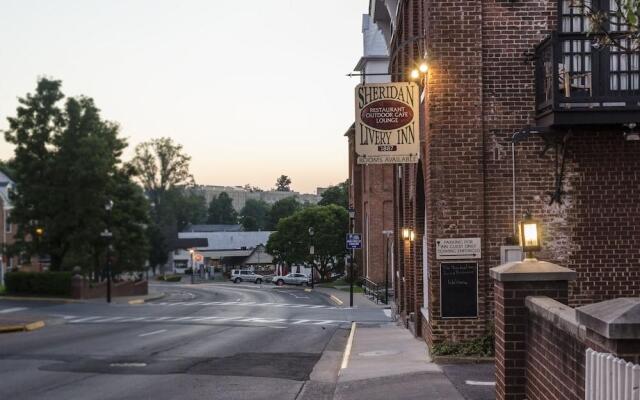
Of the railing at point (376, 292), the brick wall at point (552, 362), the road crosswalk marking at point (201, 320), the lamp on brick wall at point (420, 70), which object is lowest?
the railing at point (376, 292)

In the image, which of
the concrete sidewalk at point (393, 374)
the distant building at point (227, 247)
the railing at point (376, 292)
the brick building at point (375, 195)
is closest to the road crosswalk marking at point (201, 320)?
the concrete sidewalk at point (393, 374)

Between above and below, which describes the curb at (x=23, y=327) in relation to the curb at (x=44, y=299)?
above

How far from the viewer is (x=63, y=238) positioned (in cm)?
5312

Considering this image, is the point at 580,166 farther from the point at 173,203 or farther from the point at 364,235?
the point at 173,203

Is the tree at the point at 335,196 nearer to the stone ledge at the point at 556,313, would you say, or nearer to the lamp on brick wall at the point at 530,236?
the lamp on brick wall at the point at 530,236

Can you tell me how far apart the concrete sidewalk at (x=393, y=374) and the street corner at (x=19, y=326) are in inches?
484

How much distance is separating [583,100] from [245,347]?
10.9 metres

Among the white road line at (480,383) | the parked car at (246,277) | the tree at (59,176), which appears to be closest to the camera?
the white road line at (480,383)

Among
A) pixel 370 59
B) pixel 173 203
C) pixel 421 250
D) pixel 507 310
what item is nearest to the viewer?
pixel 507 310

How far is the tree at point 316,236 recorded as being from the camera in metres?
85.2

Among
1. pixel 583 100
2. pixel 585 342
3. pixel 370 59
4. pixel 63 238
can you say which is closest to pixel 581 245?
pixel 583 100

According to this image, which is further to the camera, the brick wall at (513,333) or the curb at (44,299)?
the curb at (44,299)

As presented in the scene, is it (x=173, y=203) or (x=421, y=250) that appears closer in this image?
(x=421, y=250)

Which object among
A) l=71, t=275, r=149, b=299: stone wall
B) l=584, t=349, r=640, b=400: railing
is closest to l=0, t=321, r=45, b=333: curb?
l=71, t=275, r=149, b=299: stone wall
